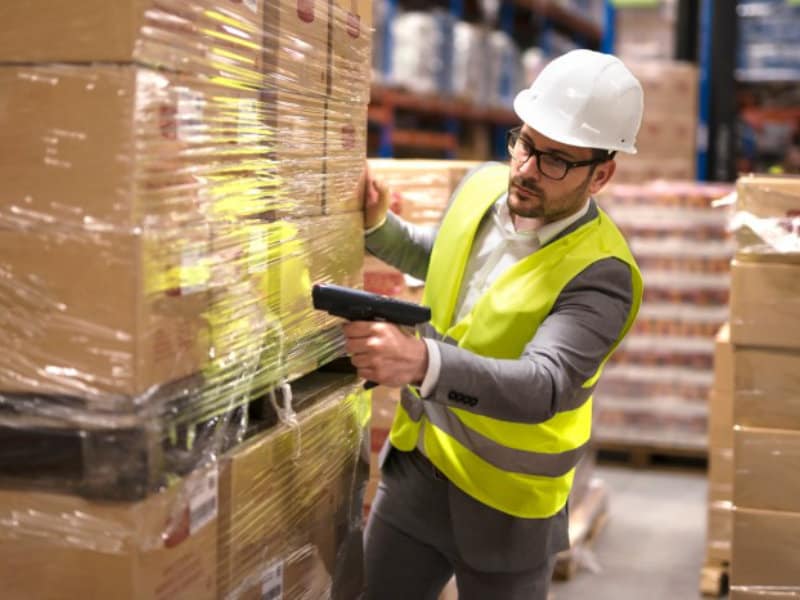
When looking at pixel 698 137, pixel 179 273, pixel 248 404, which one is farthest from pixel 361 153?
pixel 698 137

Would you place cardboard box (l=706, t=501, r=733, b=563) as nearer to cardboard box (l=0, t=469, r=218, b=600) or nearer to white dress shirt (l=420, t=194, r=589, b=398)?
white dress shirt (l=420, t=194, r=589, b=398)

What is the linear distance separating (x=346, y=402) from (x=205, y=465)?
638 millimetres

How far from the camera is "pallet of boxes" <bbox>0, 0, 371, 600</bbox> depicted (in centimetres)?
164

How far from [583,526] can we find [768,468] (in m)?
1.60

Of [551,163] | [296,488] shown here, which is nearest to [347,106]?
[551,163]

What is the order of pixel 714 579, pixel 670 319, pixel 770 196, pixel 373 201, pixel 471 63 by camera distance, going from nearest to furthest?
pixel 373 201
pixel 770 196
pixel 714 579
pixel 670 319
pixel 471 63

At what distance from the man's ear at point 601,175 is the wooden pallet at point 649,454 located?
4.03 m

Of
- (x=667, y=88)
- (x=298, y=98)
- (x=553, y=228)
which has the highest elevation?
(x=667, y=88)

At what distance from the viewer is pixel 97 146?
163 cm

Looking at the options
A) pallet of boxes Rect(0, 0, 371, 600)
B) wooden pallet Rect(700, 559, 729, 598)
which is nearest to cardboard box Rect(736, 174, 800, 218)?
pallet of boxes Rect(0, 0, 371, 600)

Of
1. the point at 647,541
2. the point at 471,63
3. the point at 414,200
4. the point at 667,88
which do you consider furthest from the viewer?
the point at 471,63

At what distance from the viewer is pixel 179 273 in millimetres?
1734

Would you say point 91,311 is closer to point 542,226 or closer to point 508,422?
point 508,422

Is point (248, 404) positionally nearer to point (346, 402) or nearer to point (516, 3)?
point (346, 402)
